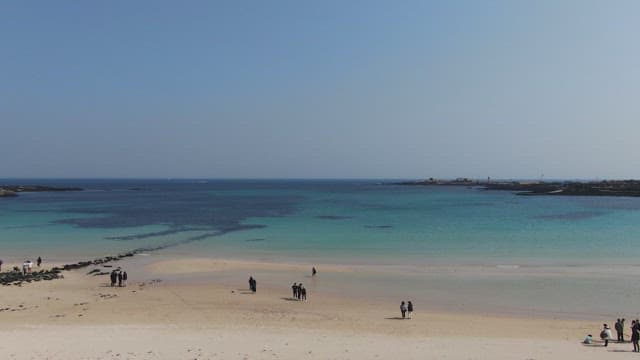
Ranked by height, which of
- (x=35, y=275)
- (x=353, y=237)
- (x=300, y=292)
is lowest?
(x=35, y=275)

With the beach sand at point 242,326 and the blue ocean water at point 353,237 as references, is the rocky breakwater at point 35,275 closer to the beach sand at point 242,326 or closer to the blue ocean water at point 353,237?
the beach sand at point 242,326

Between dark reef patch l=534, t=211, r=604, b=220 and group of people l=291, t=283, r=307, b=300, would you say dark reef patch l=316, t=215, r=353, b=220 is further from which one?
group of people l=291, t=283, r=307, b=300

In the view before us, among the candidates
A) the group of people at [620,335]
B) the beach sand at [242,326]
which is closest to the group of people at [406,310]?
the beach sand at [242,326]

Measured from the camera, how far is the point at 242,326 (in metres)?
19.2

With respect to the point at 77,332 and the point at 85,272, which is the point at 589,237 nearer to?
the point at 85,272

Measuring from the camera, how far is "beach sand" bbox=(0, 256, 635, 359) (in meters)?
15.2

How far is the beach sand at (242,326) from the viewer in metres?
15.2

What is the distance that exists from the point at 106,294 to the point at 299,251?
647 inches

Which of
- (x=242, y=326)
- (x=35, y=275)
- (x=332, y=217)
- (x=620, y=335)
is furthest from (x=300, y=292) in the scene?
(x=332, y=217)

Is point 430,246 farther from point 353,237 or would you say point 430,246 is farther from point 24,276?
point 24,276

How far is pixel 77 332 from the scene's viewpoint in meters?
17.5

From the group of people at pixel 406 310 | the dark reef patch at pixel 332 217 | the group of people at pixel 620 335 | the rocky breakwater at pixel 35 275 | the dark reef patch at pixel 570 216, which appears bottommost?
the rocky breakwater at pixel 35 275

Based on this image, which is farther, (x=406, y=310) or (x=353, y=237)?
(x=353, y=237)

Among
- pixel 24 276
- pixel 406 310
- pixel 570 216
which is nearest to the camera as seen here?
pixel 406 310
